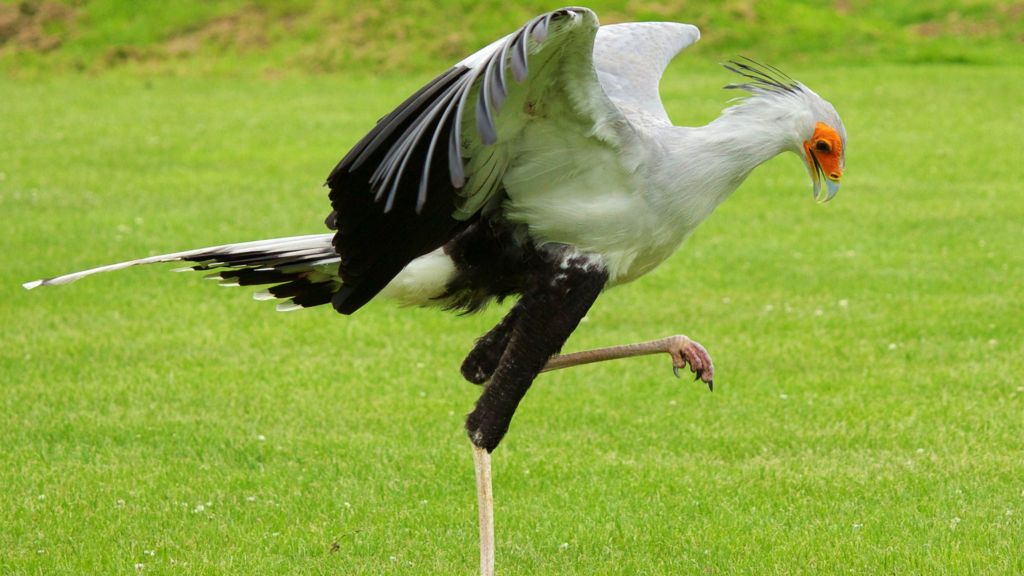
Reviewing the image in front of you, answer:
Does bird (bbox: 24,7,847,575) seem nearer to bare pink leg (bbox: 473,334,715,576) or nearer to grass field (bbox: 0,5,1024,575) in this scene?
bare pink leg (bbox: 473,334,715,576)

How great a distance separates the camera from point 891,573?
551cm

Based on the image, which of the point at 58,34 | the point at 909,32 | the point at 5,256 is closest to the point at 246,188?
the point at 5,256

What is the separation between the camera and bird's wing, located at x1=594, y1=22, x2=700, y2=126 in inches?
230

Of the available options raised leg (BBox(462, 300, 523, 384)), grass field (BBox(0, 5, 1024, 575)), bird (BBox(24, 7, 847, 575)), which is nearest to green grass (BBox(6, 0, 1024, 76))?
grass field (BBox(0, 5, 1024, 575))

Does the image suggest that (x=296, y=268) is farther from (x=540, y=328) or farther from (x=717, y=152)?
(x=717, y=152)

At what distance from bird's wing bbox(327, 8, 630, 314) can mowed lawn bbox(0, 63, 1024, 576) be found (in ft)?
4.84

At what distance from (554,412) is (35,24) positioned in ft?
74.6

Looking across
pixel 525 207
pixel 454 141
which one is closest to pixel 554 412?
pixel 525 207

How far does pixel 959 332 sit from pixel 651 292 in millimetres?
2428

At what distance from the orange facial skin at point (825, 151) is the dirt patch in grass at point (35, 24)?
23787mm

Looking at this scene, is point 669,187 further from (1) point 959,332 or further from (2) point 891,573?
(1) point 959,332

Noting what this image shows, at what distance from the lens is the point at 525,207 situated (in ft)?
17.1

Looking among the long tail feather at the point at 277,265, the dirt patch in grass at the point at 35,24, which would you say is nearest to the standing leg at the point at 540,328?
the long tail feather at the point at 277,265

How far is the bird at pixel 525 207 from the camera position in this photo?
466cm
